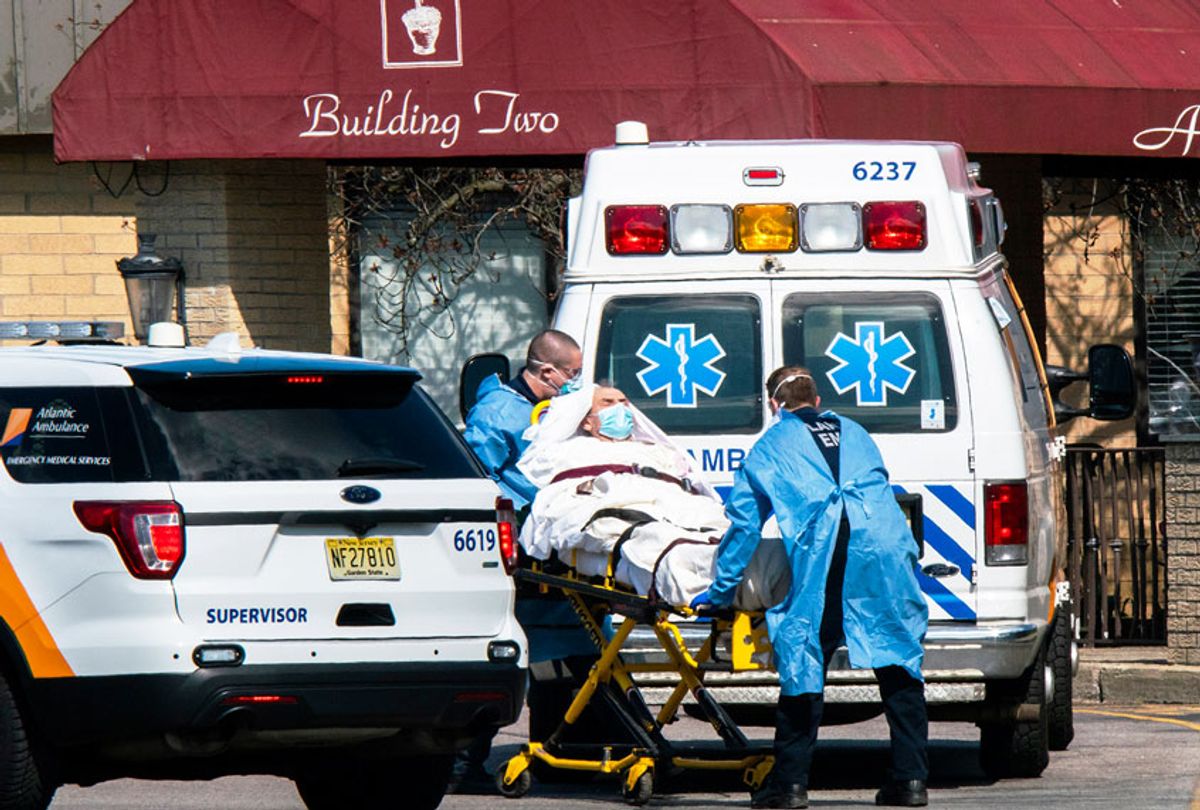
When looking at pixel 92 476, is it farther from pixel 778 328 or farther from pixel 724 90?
pixel 724 90

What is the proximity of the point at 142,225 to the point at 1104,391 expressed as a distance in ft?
25.1

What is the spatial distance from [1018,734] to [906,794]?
1226 millimetres

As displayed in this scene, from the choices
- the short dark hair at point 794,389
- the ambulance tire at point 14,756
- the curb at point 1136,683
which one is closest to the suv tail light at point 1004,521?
the short dark hair at point 794,389

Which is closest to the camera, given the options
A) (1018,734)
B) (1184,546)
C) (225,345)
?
(225,345)

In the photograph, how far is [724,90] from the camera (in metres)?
14.7

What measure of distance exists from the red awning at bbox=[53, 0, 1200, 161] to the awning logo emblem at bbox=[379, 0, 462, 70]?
0.01m

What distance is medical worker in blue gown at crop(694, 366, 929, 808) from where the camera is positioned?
931 centimetres

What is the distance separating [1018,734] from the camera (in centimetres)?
1061

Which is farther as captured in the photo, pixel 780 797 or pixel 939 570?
pixel 939 570

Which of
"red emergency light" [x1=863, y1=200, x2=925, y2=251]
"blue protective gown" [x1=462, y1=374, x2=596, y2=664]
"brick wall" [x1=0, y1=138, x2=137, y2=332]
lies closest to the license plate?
"blue protective gown" [x1=462, y1=374, x2=596, y2=664]

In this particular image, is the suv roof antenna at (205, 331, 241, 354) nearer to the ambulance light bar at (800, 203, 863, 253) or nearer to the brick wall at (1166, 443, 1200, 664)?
the ambulance light bar at (800, 203, 863, 253)

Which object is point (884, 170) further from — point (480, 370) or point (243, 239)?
point (243, 239)

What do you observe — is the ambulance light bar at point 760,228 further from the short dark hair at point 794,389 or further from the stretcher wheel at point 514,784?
the stretcher wheel at point 514,784

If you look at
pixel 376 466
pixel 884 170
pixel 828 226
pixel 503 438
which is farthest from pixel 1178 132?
pixel 376 466
